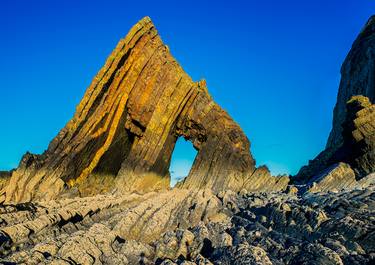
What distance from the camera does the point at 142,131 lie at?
42.2 m

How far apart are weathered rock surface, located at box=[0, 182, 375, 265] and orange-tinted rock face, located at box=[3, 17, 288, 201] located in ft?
46.5

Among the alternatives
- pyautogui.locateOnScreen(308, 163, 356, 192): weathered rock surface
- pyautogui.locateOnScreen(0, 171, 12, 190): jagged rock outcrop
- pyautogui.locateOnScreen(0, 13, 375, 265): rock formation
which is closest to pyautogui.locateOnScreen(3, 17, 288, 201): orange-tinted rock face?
pyautogui.locateOnScreen(0, 13, 375, 265): rock formation

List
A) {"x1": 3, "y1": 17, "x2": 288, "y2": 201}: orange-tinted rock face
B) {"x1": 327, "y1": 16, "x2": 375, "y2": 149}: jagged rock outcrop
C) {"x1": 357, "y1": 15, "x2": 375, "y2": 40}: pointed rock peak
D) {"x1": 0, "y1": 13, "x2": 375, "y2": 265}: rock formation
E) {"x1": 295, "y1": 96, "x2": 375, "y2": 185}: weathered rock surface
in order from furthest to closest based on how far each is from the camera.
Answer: {"x1": 357, "y1": 15, "x2": 375, "y2": 40}: pointed rock peak
{"x1": 327, "y1": 16, "x2": 375, "y2": 149}: jagged rock outcrop
{"x1": 3, "y1": 17, "x2": 288, "y2": 201}: orange-tinted rock face
{"x1": 295, "y1": 96, "x2": 375, "y2": 185}: weathered rock surface
{"x1": 0, "y1": 13, "x2": 375, "y2": 265}: rock formation

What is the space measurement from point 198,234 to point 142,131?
27.7 m

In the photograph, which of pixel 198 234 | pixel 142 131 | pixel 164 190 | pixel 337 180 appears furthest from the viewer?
pixel 142 131

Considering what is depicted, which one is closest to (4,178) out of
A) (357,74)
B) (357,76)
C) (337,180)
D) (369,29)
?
(337,180)

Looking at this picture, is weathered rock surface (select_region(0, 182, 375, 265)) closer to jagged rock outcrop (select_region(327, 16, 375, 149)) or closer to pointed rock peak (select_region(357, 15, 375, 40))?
jagged rock outcrop (select_region(327, 16, 375, 149))

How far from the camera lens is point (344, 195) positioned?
2100cm

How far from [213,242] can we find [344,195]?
9617 mm

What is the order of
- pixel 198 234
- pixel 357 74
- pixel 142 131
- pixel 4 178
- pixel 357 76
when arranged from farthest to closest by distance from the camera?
pixel 357 74
pixel 357 76
pixel 142 131
pixel 4 178
pixel 198 234

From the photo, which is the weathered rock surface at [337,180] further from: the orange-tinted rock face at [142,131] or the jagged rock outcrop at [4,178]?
the jagged rock outcrop at [4,178]

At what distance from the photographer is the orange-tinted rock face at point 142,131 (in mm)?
35531

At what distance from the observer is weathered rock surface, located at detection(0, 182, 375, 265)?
39.0 feet

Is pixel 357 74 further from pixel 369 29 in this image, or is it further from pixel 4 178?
pixel 4 178
